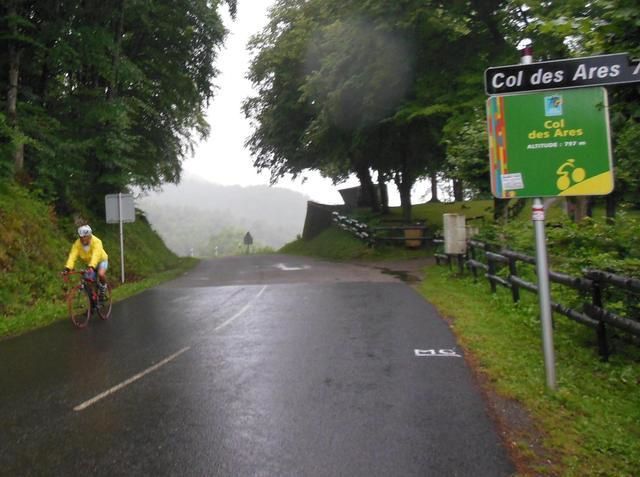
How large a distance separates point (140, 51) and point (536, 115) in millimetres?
20966

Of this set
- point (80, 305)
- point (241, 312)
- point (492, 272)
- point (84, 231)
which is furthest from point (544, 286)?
point (80, 305)

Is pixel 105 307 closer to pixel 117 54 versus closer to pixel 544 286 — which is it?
pixel 544 286

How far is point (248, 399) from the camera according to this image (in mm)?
5945

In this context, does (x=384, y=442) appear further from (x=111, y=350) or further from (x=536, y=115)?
(x=111, y=350)

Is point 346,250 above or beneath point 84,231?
beneath

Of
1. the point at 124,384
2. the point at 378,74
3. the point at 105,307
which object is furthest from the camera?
the point at 378,74

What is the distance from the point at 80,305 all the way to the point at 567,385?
8797mm

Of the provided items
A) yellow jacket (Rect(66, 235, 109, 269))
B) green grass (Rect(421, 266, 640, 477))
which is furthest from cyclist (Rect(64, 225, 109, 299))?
green grass (Rect(421, 266, 640, 477))

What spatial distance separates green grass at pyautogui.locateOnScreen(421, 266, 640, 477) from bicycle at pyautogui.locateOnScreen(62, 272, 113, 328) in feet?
22.1

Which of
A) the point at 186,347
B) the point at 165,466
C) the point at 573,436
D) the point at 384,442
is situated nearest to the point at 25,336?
the point at 186,347

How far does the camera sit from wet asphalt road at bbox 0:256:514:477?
4.42 meters

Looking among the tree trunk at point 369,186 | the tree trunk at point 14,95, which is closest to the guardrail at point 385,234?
the tree trunk at point 369,186

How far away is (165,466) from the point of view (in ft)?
14.3

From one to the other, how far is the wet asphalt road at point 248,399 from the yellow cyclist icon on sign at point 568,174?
2364 millimetres
